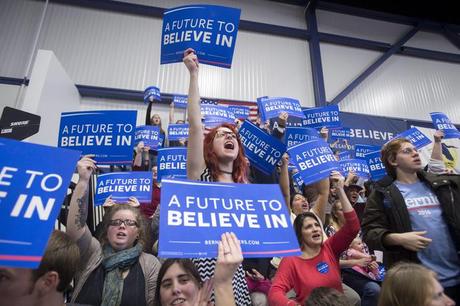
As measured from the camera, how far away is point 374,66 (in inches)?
372

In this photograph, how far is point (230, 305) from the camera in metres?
1.00

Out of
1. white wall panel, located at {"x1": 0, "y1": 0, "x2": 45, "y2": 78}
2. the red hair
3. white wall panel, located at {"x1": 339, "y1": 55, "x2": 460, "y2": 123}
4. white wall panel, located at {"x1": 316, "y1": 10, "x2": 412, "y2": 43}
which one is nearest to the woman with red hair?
the red hair

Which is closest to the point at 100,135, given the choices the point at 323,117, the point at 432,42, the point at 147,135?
the point at 147,135

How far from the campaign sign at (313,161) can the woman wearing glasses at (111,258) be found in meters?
1.35

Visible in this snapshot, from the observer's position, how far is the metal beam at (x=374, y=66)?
28.9ft

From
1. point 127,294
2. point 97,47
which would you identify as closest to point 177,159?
point 127,294

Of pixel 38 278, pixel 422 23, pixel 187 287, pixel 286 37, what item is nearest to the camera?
pixel 38 278

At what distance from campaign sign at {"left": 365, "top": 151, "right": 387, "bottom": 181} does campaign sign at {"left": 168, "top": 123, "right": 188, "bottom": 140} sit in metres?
2.35

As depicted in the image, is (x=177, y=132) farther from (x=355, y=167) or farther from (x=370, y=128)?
(x=370, y=128)

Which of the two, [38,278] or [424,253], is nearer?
[38,278]

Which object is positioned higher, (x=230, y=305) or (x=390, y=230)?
(x=390, y=230)

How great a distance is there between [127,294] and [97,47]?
7.08 meters

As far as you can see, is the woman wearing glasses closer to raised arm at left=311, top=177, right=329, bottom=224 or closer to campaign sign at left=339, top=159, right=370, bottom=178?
raised arm at left=311, top=177, right=329, bottom=224

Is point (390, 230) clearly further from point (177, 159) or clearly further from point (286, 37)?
point (286, 37)
